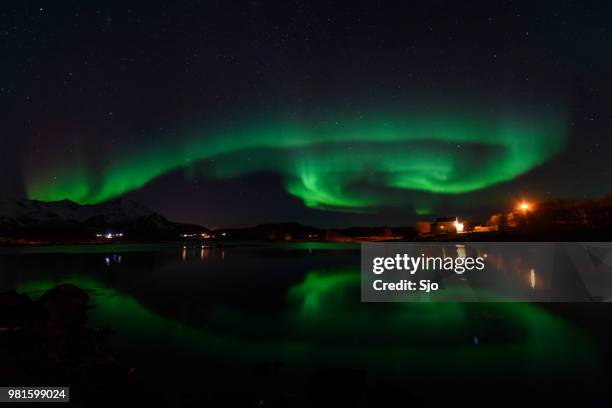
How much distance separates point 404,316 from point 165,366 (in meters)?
14.2

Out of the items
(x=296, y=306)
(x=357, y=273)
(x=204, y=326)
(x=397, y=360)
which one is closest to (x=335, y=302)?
(x=296, y=306)

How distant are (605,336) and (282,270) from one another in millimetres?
41745

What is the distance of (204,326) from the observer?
20828mm

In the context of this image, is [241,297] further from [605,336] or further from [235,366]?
[605,336]

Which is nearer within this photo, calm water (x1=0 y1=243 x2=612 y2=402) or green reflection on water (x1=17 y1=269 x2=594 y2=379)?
calm water (x1=0 y1=243 x2=612 y2=402)

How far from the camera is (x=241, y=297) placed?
31422 millimetres

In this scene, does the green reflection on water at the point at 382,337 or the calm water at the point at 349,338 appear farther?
the green reflection on water at the point at 382,337

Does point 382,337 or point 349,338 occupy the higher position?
point 382,337

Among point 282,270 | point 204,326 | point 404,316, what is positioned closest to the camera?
point 204,326

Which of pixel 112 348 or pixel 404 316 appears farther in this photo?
pixel 404 316

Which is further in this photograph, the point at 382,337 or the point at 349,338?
the point at 349,338

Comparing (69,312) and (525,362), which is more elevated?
(69,312)

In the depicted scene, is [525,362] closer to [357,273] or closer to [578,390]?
[578,390]

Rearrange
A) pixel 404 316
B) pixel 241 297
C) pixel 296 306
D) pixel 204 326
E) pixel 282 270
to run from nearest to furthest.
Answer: pixel 204 326 < pixel 404 316 < pixel 296 306 < pixel 241 297 < pixel 282 270
